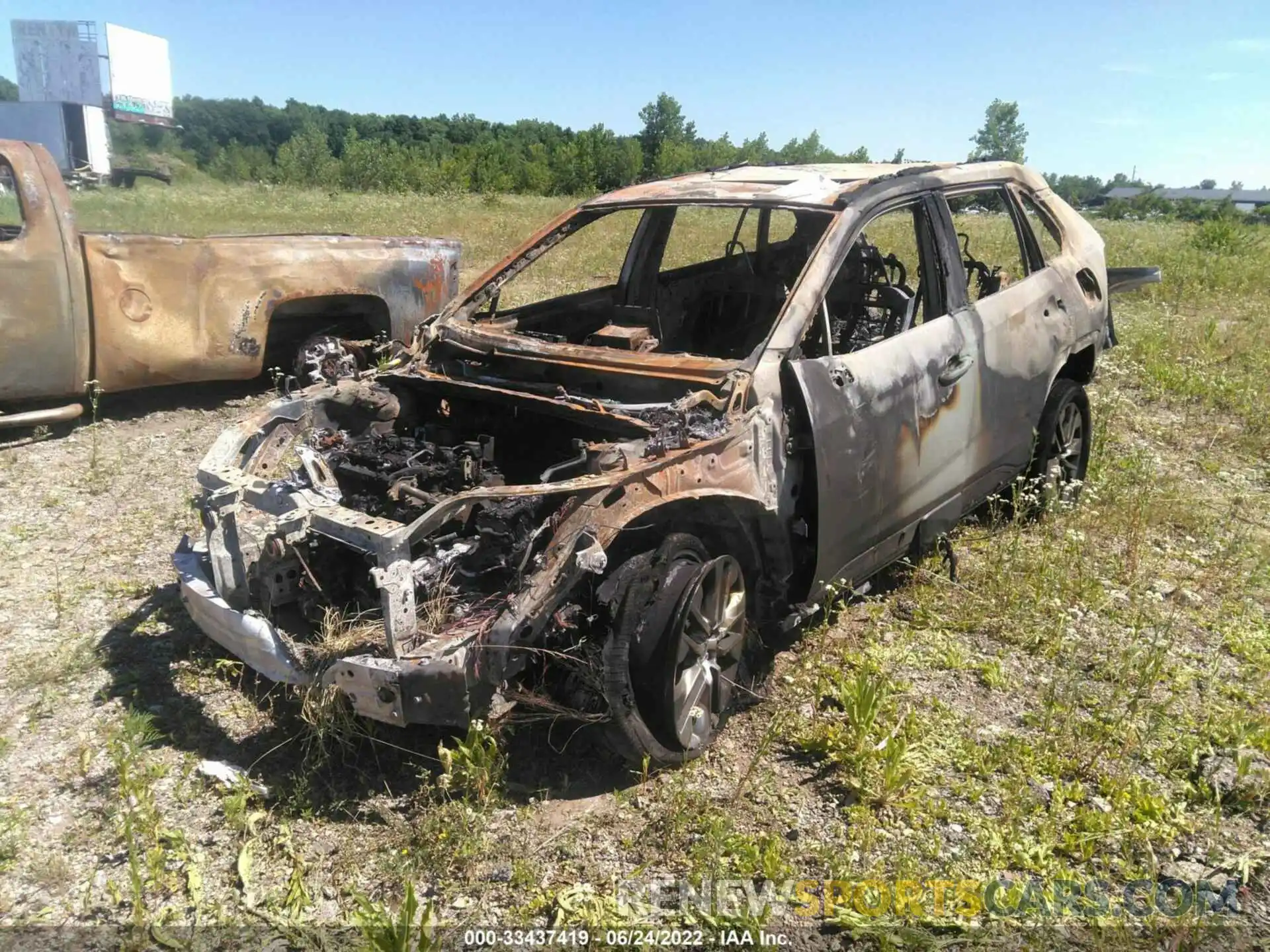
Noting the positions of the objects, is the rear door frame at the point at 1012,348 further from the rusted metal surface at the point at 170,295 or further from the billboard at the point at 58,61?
the billboard at the point at 58,61

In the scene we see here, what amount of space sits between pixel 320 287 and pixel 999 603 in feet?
17.2

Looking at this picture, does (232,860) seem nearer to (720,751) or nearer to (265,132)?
(720,751)

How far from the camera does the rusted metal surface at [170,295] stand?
580 centimetres

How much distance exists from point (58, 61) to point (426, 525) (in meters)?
47.6

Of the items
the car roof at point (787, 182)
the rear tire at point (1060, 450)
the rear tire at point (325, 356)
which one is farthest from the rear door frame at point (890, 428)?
the rear tire at point (325, 356)

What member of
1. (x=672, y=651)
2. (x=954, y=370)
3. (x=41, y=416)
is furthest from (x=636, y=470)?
(x=41, y=416)

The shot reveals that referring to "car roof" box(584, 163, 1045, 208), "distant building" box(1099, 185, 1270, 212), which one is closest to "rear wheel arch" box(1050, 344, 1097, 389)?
"car roof" box(584, 163, 1045, 208)

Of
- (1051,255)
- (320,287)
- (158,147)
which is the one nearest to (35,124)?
(158,147)

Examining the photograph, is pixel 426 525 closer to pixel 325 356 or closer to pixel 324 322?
pixel 325 356

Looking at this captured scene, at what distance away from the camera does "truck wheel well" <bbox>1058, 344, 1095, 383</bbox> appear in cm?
506

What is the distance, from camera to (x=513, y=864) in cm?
268

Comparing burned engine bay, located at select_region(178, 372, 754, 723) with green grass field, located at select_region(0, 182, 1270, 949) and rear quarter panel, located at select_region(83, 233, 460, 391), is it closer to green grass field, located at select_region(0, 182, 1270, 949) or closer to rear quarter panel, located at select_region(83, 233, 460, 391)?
green grass field, located at select_region(0, 182, 1270, 949)

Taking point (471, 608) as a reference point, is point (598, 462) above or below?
above

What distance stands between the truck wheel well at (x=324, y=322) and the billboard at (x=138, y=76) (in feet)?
136
